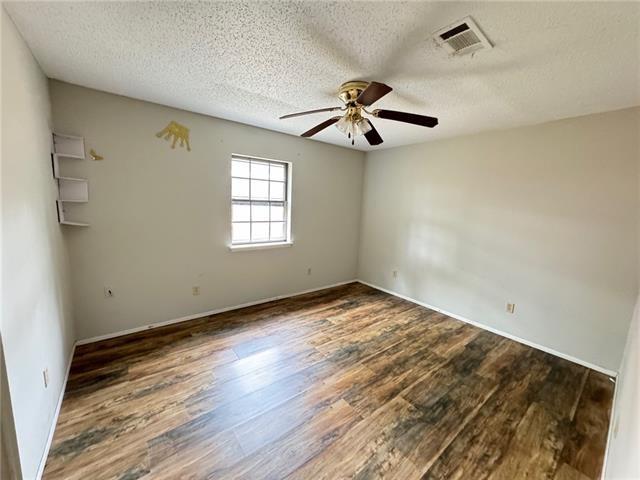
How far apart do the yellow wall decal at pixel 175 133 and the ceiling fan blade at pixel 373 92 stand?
2.07 meters

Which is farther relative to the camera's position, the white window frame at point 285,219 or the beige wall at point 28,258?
the white window frame at point 285,219

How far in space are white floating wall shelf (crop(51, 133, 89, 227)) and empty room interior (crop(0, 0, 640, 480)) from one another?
2 centimetres

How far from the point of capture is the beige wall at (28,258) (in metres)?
1.23

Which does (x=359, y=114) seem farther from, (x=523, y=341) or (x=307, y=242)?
(x=523, y=341)

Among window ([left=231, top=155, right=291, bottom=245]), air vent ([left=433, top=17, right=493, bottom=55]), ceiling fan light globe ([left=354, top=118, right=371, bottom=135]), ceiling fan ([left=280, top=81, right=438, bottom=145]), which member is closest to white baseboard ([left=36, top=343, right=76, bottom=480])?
window ([left=231, top=155, right=291, bottom=245])

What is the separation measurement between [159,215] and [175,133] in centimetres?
89

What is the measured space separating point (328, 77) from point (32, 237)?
2.17 meters

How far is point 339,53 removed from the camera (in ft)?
5.49

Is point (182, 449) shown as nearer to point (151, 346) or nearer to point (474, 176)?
point (151, 346)

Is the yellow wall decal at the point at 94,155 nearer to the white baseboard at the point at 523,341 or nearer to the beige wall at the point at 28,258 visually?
the beige wall at the point at 28,258

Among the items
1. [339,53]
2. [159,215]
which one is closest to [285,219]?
[159,215]

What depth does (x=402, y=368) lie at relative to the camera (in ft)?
7.98

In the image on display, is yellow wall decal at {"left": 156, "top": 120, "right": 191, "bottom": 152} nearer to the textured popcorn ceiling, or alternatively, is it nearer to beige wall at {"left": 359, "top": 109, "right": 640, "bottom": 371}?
the textured popcorn ceiling

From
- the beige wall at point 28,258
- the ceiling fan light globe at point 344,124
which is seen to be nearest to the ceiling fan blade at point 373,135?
the ceiling fan light globe at point 344,124
